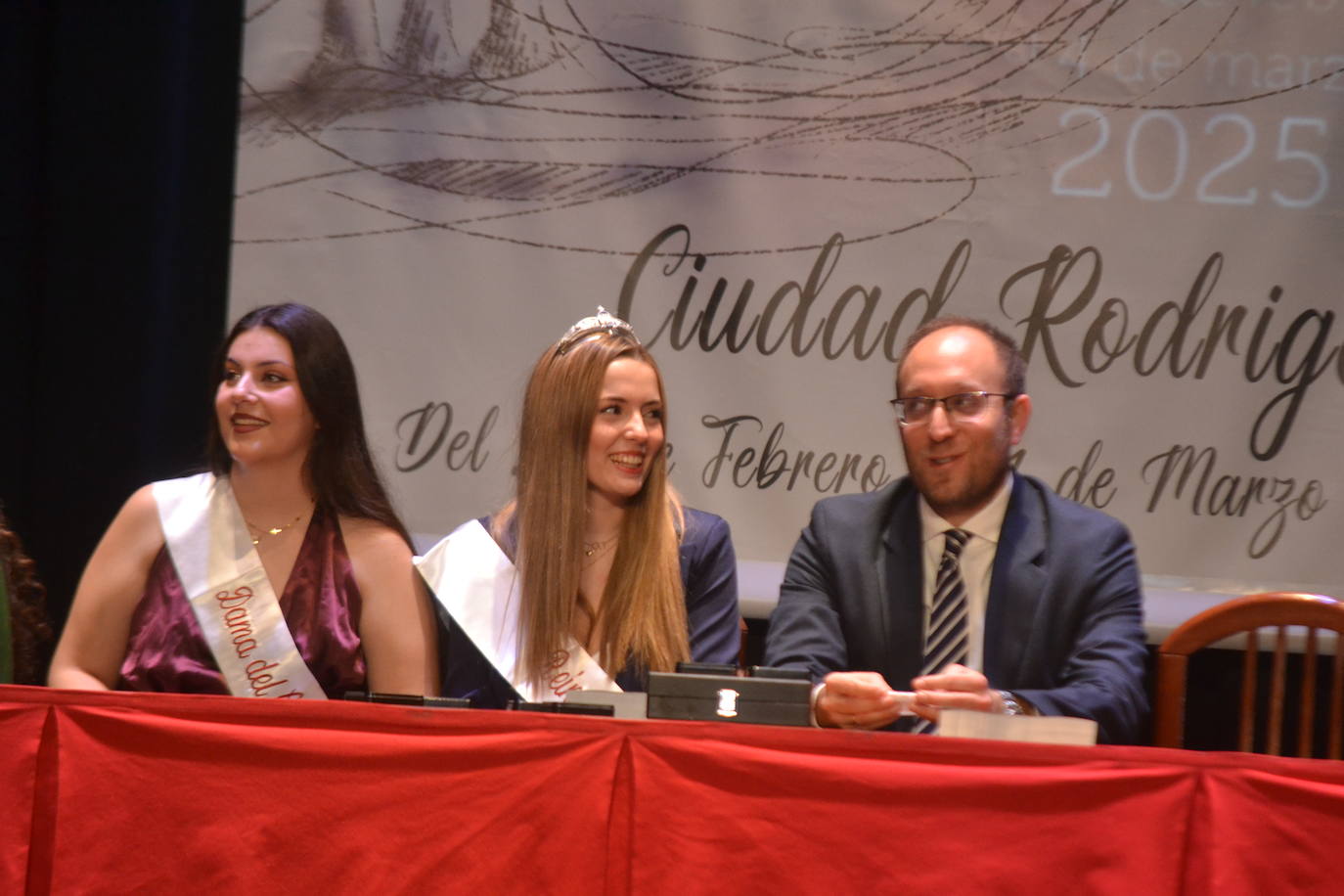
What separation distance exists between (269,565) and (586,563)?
0.55 m

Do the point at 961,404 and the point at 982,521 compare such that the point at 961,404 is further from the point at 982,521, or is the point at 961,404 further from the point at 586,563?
the point at 586,563

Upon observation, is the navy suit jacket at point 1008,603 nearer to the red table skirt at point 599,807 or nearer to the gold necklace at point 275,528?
the red table skirt at point 599,807

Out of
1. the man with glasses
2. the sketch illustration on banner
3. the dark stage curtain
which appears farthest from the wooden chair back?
the dark stage curtain

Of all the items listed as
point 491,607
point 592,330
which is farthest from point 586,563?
point 592,330

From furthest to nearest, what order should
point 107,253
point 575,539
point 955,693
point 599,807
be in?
1. point 107,253
2. point 575,539
3. point 955,693
4. point 599,807

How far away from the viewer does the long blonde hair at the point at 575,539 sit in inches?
84.0

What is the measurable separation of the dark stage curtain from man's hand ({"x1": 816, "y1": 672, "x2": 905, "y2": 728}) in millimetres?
1813

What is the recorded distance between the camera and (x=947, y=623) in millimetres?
2080

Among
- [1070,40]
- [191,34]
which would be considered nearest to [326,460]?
[191,34]

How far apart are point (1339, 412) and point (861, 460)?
3.31 ft

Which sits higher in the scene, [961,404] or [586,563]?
[961,404]

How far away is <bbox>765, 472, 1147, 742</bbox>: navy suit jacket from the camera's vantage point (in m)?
2.01

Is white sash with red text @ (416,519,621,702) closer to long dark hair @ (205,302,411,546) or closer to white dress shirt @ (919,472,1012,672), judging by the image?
long dark hair @ (205,302,411,546)

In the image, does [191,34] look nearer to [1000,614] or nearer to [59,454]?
[59,454]
